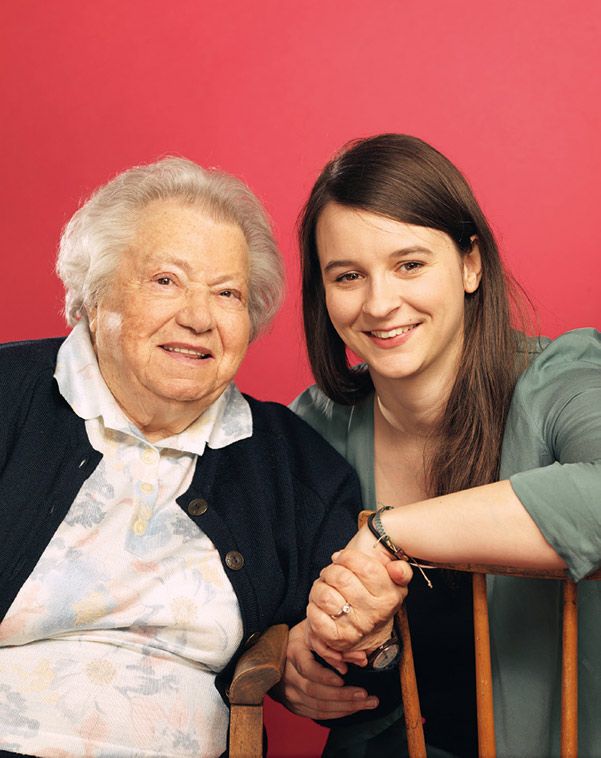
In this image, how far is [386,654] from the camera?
155 centimetres

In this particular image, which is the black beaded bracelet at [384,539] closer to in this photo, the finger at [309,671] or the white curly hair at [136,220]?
the finger at [309,671]

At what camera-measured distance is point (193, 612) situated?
171 centimetres

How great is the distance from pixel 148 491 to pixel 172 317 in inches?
11.9

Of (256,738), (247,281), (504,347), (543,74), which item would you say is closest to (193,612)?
(256,738)

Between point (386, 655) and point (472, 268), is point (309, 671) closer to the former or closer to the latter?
point (386, 655)

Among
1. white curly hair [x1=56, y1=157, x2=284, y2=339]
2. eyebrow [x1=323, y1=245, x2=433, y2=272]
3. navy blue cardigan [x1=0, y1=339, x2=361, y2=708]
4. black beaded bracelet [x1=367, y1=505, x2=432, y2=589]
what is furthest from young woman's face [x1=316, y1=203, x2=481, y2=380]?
black beaded bracelet [x1=367, y1=505, x2=432, y2=589]

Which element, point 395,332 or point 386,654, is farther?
point 395,332

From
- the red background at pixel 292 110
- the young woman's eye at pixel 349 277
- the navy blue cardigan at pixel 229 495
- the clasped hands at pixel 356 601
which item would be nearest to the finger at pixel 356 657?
the clasped hands at pixel 356 601

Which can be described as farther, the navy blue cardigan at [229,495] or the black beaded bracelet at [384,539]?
the navy blue cardigan at [229,495]

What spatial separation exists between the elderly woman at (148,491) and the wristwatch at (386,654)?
0.25 metres

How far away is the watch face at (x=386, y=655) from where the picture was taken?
1.55 metres

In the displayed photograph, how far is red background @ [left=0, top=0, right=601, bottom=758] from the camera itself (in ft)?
8.05

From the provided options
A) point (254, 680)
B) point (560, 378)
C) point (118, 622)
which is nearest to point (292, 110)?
point (560, 378)

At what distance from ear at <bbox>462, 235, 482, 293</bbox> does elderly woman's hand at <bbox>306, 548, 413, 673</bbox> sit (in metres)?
0.59
